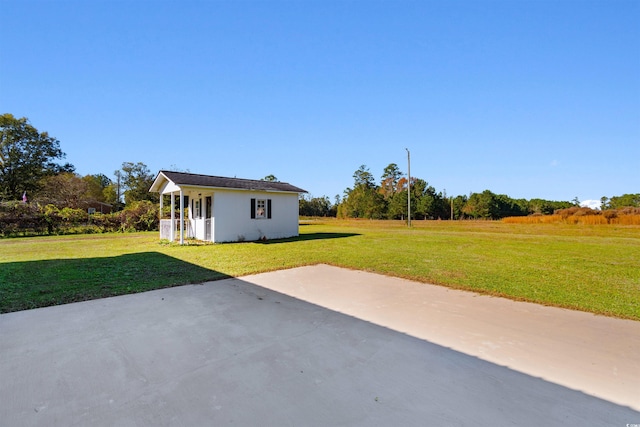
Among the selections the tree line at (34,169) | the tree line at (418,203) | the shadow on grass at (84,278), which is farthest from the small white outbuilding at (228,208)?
the tree line at (418,203)

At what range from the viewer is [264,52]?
1304cm

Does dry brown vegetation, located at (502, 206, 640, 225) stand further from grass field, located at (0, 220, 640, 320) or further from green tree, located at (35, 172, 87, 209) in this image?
green tree, located at (35, 172, 87, 209)

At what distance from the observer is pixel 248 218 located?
47.3 feet

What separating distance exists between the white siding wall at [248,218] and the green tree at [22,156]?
29327 mm

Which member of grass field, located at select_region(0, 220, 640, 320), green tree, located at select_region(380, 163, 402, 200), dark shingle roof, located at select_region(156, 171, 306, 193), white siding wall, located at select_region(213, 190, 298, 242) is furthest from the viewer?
green tree, located at select_region(380, 163, 402, 200)

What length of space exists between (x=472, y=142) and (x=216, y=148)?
22634mm

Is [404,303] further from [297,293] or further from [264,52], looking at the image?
[264,52]

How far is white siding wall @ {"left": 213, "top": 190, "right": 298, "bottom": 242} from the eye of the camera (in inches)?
527

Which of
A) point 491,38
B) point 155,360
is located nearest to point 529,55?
point 491,38

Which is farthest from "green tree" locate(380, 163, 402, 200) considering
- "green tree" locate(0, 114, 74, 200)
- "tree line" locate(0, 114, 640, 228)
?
"green tree" locate(0, 114, 74, 200)

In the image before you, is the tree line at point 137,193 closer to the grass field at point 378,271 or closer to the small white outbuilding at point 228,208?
the small white outbuilding at point 228,208

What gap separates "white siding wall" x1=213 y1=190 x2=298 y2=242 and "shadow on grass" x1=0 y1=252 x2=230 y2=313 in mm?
5003

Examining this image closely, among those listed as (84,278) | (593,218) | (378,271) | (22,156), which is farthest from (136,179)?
(593,218)

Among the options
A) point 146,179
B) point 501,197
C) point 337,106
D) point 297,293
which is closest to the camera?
point 297,293
